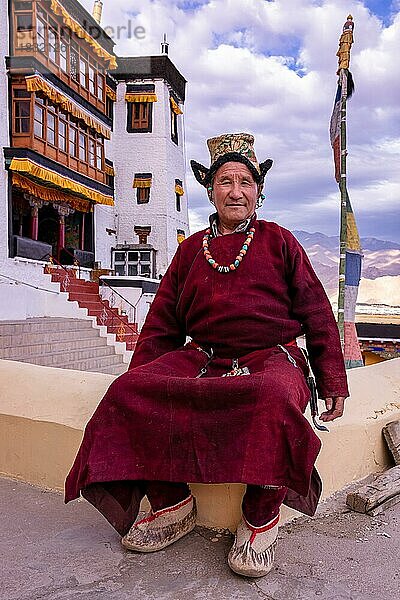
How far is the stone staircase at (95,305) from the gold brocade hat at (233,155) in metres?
9.62

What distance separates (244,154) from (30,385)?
5.02ft

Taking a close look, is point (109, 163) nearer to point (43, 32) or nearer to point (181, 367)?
point (43, 32)

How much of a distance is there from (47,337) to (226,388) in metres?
8.73

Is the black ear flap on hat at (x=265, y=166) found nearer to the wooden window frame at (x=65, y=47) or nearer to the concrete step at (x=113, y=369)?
the concrete step at (x=113, y=369)

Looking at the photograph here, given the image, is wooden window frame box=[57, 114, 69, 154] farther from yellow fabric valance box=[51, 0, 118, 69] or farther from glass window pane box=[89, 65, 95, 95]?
yellow fabric valance box=[51, 0, 118, 69]

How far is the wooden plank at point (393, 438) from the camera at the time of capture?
2.79 metres

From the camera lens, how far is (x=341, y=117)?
35.9 ft

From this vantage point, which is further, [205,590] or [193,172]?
[193,172]

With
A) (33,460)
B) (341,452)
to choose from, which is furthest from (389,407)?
(33,460)

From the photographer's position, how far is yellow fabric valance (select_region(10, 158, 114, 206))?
13.1 meters

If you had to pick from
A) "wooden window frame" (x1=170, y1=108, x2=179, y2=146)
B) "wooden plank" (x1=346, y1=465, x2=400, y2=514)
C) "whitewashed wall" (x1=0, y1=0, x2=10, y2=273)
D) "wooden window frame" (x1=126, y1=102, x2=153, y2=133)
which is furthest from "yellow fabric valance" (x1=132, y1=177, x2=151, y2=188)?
"wooden plank" (x1=346, y1=465, x2=400, y2=514)

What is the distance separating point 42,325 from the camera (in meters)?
10.5

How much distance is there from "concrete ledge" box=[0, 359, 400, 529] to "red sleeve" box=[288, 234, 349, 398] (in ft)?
1.35

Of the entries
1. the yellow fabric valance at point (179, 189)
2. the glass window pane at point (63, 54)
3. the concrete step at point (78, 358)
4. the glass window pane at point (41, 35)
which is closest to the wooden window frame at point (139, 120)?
the yellow fabric valance at point (179, 189)
